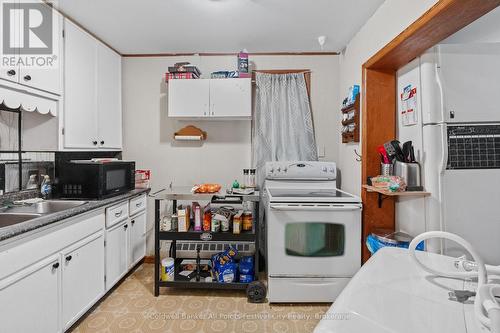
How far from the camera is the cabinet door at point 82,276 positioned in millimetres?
1685

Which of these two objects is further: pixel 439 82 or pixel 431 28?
pixel 439 82

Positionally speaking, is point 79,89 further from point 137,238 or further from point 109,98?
point 137,238

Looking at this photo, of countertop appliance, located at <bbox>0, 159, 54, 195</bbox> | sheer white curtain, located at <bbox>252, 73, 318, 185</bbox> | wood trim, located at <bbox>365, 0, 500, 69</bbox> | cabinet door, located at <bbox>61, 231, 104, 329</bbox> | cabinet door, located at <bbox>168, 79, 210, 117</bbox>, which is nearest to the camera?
wood trim, located at <bbox>365, 0, 500, 69</bbox>

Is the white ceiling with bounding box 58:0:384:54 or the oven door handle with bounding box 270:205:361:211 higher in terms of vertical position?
the white ceiling with bounding box 58:0:384:54

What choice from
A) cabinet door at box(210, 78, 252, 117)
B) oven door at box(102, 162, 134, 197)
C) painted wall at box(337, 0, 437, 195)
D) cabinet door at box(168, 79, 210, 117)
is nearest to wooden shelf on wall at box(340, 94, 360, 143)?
painted wall at box(337, 0, 437, 195)

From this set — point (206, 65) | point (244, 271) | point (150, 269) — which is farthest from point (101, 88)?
point (244, 271)

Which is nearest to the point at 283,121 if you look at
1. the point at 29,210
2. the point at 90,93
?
the point at 90,93

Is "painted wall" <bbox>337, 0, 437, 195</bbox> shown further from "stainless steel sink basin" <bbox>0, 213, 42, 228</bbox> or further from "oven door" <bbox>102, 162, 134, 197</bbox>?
"stainless steel sink basin" <bbox>0, 213, 42, 228</bbox>

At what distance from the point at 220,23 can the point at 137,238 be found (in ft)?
7.26

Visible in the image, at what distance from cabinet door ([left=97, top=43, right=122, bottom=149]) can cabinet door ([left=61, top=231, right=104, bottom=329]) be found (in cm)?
106

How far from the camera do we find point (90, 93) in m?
2.38

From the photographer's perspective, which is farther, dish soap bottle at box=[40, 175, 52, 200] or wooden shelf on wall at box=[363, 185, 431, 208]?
dish soap bottle at box=[40, 175, 52, 200]
